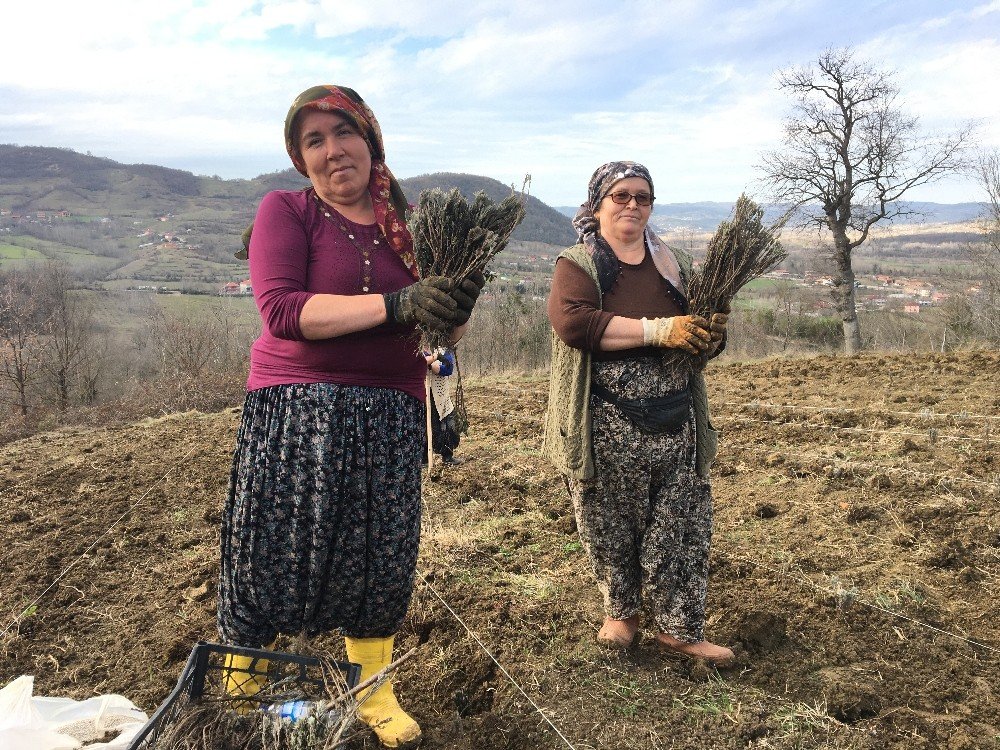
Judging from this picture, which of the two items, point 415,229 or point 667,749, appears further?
point 667,749

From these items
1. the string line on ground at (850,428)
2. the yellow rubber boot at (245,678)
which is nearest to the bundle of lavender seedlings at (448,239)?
the yellow rubber boot at (245,678)

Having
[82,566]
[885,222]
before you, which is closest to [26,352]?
[82,566]

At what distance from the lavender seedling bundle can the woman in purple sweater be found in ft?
0.28

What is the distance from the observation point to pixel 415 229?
2002 mm

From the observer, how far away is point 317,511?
1.93 metres

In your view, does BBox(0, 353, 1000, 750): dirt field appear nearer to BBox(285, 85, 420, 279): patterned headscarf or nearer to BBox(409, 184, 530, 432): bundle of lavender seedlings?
BBox(409, 184, 530, 432): bundle of lavender seedlings

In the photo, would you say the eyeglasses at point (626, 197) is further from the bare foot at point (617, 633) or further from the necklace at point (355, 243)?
the bare foot at point (617, 633)

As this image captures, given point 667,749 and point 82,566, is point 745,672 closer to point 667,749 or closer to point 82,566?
point 667,749

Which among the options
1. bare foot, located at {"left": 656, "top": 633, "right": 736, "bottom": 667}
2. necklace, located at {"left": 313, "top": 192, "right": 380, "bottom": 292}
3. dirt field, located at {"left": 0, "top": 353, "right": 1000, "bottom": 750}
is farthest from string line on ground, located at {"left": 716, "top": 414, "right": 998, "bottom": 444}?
necklace, located at {"left": 313, "top": 192, "right": 380, "bottom": 292}

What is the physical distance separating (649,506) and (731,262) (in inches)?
38.7

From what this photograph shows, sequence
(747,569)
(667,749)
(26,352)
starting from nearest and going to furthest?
(667,749), (747,569), (26,352)

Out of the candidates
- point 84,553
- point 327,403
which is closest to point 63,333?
point 84,553

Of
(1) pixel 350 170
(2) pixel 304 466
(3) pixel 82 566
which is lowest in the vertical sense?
(3) pixel 82 566

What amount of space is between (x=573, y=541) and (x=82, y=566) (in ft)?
9.54
